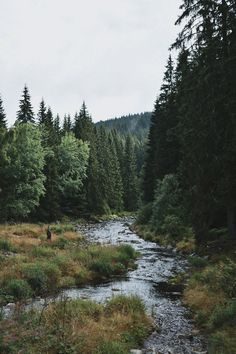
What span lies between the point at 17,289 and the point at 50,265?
310 cm

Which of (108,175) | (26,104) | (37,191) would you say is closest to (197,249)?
(37,191)

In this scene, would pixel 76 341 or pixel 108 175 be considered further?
pixel 108 175

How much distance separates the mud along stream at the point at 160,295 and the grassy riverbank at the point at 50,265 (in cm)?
79

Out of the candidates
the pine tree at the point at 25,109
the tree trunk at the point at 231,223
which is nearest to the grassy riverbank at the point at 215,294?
the tree trunk at the point at 231,223

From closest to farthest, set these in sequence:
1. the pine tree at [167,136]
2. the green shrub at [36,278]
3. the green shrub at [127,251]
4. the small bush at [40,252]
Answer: the green shrub at [36,278] → the small bush at [40,252] → the green shrub at [127,251] → the pine tree at [167,136]

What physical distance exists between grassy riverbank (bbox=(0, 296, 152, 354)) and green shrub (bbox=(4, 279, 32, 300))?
3.48 metres

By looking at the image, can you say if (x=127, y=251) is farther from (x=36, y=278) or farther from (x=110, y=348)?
(x=110, y=348)

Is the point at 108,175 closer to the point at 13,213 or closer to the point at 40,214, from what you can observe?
the point at 40,214

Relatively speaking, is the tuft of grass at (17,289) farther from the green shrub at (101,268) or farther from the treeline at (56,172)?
the treeline at (56,172)

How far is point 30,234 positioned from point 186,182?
41.5 ft

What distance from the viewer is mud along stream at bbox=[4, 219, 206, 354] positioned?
997cm

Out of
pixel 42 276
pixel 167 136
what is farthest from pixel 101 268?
pixel 167 136

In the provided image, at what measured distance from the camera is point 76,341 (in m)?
8.47

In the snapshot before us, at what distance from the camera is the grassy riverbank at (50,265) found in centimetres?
1507
